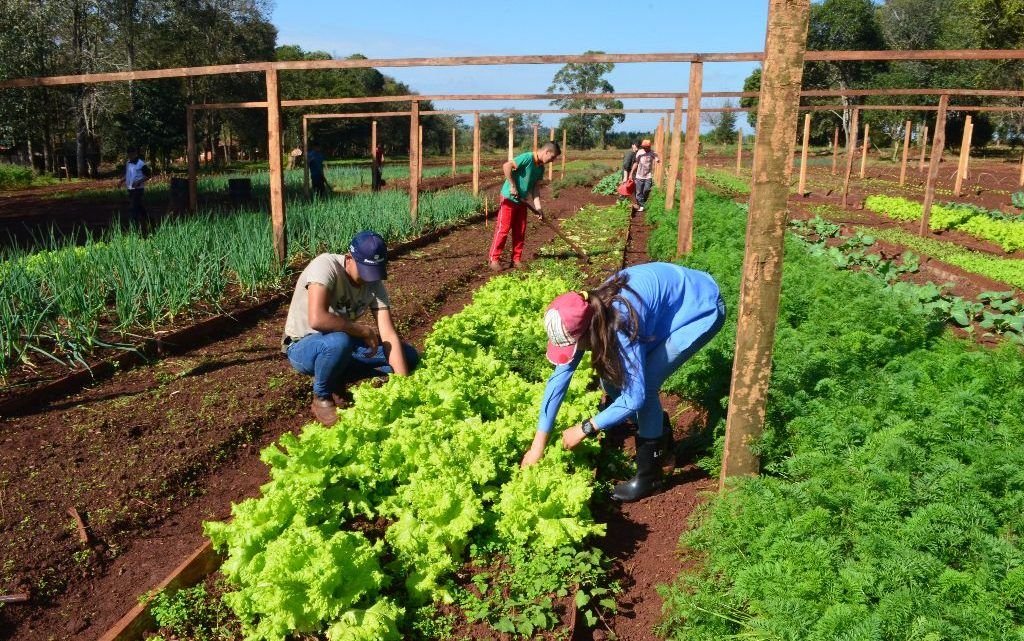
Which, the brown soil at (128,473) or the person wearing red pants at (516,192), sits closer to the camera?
the brown soil at (128,473)

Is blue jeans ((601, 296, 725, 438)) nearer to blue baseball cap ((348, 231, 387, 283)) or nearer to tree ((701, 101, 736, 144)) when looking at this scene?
blue baseball cap ((348, 231, 387, 283))

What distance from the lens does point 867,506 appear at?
2816 millimetres

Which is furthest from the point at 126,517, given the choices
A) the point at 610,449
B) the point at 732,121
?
the point at 732,121

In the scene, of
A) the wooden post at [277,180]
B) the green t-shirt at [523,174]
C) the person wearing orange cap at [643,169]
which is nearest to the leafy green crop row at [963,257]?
the person wearing orange cap at [643,169]

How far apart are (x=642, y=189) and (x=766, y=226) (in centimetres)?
1464

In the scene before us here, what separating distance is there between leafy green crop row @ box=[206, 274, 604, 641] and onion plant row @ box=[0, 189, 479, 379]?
2773mm

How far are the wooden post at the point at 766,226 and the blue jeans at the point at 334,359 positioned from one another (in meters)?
2.30

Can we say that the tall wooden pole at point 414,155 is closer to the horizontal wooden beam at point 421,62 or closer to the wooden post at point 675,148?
the horizontal wooden beam at point 421,62

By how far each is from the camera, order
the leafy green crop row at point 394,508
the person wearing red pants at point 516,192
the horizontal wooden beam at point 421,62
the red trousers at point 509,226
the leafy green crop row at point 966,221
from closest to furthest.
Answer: the leafy green crop row at point 394,508 → the horizontal wooden beam at point 421,62 → the person wearing red pants at point 516,192 → the red trousers at point 509,226 → the leafy green crop row at point 966,221

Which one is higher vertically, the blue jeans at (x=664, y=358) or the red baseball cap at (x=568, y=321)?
the red baseball cap at (x=568, y=321)

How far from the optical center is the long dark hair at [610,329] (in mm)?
3396

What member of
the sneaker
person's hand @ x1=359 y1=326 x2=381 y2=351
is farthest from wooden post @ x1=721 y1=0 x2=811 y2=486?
the sneaker

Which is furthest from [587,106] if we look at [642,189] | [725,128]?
[642,189]

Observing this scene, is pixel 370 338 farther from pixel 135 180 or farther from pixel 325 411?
pixel 135 180
